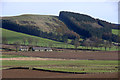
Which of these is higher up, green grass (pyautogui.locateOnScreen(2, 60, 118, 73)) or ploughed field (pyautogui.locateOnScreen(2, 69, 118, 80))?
green grass (pyautogui.locateOnScreen(2, 60, 118, 73))

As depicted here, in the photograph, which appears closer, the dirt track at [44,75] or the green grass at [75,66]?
the dirt track at [44,75]

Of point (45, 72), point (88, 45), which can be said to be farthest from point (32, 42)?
point (45, 72)

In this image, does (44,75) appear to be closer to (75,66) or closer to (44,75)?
(44,75)

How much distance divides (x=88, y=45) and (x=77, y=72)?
396ft

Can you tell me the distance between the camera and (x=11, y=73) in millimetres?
53938

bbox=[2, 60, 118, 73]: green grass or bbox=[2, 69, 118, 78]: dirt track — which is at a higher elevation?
bbox=[2, 60, 118, 73]: green grass

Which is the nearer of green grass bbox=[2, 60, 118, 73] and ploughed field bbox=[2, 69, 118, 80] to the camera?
ploughed field bbox=[2, 69, 118, 80]

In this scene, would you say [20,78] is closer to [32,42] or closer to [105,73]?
[105,73]

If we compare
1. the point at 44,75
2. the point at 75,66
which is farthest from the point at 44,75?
the point at 75,66

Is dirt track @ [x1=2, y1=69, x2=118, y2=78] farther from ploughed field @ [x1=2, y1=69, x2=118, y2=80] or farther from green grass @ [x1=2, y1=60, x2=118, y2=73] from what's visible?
green grass @ [x1=2, y1=60, x2=118, y2=73]

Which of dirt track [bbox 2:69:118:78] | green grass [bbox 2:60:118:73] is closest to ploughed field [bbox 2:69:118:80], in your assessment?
dirt track [bbox 2:69:118:78]

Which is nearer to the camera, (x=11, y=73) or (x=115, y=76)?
(x=115, y=76)

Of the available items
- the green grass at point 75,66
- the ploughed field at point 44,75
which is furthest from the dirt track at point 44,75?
the green grass at point 75,66

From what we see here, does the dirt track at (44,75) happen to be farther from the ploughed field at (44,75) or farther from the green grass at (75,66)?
the green grass at (75,66)
